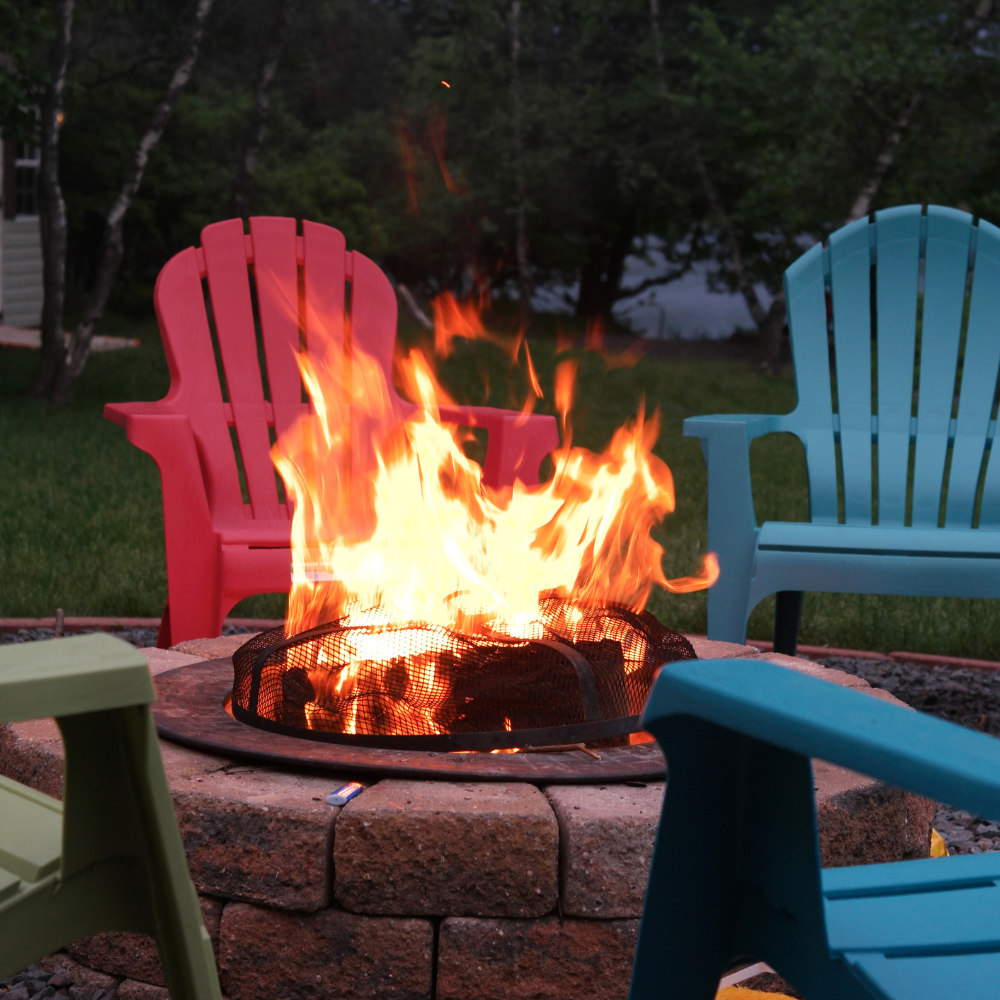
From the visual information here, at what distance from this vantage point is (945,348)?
3445 millimetres

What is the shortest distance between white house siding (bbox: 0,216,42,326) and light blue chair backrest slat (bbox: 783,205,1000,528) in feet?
42.2

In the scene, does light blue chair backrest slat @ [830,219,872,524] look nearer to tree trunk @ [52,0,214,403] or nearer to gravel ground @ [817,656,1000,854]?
gravel ground @ [817,656,1000,854]

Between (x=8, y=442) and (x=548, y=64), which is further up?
(x=548, y=64)

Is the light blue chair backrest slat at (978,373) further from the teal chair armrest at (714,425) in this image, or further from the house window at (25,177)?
the house window at (25,177)

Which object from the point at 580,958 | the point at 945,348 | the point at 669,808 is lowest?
the point at 580,958

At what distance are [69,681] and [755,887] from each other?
61 cm

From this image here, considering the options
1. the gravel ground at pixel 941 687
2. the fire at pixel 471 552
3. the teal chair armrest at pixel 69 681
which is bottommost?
Answer: the gravel ground at pixel 941 687

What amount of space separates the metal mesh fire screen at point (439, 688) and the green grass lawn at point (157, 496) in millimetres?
2077

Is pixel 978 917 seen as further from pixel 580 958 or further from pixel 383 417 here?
pixel 383 417

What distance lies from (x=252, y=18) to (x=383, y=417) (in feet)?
29.7

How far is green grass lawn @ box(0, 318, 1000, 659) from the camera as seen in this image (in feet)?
12.7

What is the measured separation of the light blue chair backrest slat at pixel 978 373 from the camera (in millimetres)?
3297

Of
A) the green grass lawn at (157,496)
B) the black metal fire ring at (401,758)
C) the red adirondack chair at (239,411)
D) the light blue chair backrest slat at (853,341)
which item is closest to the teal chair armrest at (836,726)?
the black metal fire ring at (401,758)

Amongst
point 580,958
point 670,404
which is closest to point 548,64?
point 670,404
